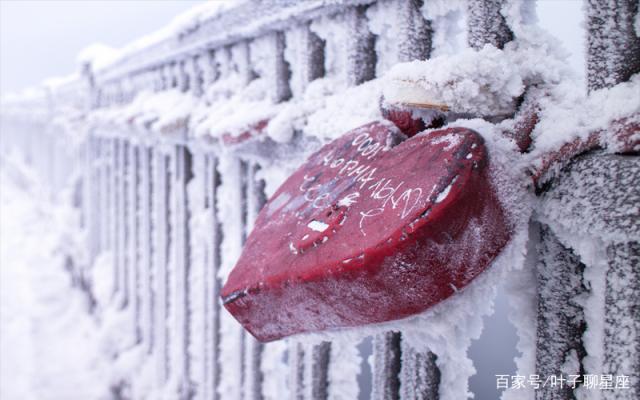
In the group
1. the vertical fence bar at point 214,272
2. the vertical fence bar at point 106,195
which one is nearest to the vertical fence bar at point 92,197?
the vertical fence bar at point 106,195

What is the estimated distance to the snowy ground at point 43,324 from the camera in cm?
266

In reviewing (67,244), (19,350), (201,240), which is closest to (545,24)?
(201,240)

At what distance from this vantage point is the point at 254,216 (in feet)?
5.79

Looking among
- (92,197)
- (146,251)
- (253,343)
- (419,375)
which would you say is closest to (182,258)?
(146,251)

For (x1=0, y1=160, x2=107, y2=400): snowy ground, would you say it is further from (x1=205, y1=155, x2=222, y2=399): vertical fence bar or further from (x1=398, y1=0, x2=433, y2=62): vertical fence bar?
(x1=398, y1=0, x2=433, y2=62): vertical fence bar

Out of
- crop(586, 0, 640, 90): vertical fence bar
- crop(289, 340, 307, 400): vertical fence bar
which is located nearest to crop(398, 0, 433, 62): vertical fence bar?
crop(586, 0, 640, 90): vertical fence bar

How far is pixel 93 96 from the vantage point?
4.47 metres

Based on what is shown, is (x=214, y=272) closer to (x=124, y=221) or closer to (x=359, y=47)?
(x=359, y=47)

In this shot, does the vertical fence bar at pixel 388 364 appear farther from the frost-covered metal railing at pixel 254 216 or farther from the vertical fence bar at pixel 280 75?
the vertical fence bar at pixel 280 75

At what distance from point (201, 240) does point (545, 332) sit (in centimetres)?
166

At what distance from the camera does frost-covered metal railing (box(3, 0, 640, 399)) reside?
28.7 inches

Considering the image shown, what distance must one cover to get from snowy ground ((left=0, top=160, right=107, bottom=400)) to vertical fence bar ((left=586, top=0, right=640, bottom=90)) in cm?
287

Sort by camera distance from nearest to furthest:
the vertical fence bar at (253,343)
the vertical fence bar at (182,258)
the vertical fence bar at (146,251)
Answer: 1. the vertical fence bar at (253,343)
2. the vertical fence bar at (182,258)
3. the vertical fence bar at (146,251)

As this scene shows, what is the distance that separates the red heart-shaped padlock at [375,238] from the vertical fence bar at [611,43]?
0.71 feet
